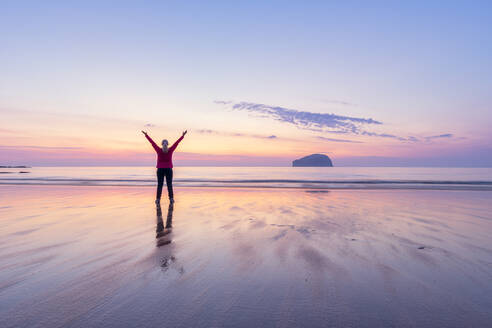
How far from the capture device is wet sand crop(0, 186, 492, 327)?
2203mm

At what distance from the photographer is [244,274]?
3.15 metres

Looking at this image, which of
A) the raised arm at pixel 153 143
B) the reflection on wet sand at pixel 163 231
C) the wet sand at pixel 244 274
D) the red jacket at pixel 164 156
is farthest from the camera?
the red jacket at pixel 164 156

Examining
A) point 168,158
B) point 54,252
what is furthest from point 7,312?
point 168,158

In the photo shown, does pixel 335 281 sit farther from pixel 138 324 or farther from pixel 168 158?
pixel 168 158

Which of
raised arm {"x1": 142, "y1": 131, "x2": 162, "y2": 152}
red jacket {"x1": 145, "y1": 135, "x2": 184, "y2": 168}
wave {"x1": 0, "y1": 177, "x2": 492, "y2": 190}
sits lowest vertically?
wave {"x1": 0, "y1": 177, "x2": 492, "y2": 190}

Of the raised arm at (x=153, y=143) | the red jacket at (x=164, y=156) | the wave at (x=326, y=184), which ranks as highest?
the raised arm at (x=153, y=143)

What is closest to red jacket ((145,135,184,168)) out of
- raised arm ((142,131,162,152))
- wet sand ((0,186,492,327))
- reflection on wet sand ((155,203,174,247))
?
raised arm ((142,131,162,152))

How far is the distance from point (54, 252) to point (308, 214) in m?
6.01

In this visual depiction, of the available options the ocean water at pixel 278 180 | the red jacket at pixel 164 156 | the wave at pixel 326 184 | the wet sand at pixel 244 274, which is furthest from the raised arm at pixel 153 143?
the ocean water at pixel 278 180

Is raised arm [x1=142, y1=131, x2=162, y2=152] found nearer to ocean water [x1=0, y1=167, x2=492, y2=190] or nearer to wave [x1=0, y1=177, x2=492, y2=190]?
wave [x1=0, y1=177, x2=492, y2=190]

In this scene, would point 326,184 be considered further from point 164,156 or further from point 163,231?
point 163,231

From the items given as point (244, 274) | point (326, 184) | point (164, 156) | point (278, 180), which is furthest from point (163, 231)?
point (278, 180)

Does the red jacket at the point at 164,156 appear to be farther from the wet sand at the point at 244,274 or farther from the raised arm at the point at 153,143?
the wet sand at the point at 244,274

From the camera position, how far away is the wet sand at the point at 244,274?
2.20 meters
